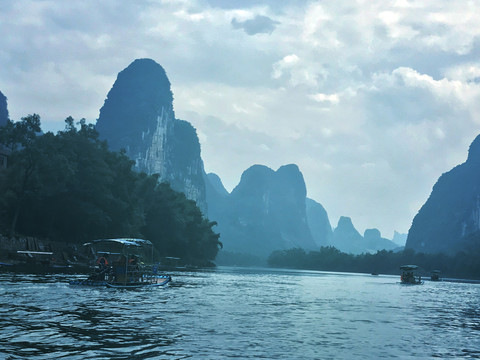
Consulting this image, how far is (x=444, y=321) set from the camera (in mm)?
28156

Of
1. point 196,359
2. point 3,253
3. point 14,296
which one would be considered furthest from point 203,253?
point 196,359

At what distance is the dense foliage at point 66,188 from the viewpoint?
6712 centimetres

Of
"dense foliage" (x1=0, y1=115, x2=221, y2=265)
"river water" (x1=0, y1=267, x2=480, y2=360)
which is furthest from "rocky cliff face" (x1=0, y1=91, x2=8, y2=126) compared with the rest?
"river water" (x1=0, y1=267, x2=480, y2=360)

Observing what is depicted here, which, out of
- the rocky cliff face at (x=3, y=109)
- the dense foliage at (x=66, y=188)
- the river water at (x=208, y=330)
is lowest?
the river water at (x=208, y=330)

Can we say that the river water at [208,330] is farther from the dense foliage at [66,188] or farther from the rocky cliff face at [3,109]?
the rocky cliff face at [3,109]

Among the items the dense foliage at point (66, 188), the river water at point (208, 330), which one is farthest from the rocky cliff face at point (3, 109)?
the river water at point (208, 330)

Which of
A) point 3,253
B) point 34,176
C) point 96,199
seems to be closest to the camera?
point 3,253

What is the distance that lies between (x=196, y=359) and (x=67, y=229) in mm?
74098

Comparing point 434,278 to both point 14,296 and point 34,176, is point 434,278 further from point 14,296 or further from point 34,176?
point 14,296

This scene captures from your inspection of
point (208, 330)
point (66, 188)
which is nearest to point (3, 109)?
point (66, 188)

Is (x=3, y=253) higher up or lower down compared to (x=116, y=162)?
lower down

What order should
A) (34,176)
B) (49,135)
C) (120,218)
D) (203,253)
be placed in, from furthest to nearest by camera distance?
(203,253)
(120,218)
(49,135)
(34,176)

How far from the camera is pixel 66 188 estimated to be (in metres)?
78.2

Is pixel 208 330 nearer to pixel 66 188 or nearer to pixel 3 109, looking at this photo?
pixel 66 188
